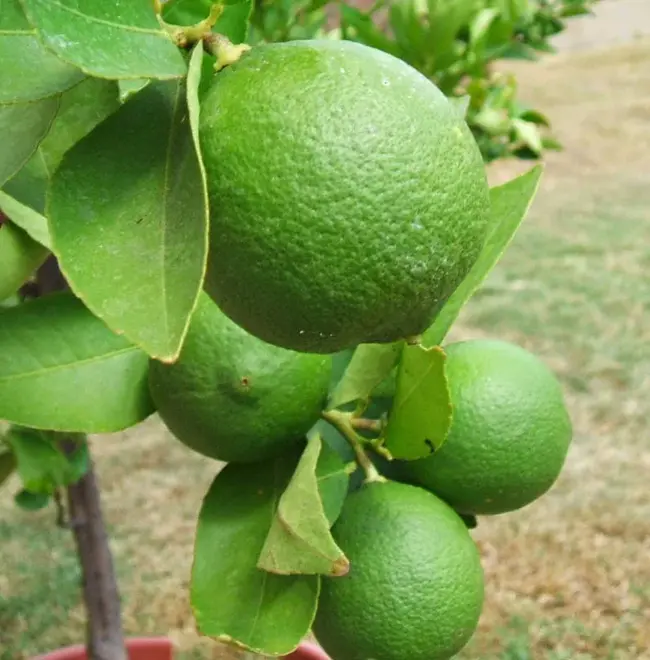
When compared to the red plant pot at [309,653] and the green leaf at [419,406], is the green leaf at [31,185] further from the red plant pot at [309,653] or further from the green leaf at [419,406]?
the red plant pot at [309,653]

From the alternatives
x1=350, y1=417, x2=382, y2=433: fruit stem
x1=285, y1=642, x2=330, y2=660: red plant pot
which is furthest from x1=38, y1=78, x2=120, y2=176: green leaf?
x1=285, y1=642, x2=330, y2=660: red plant pot

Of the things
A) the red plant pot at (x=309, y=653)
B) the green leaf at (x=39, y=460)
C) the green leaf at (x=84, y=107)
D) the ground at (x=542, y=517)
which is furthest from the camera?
the ground at (x=542, y=517)

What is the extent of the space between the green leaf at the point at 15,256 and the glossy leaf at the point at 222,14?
0.52 ft

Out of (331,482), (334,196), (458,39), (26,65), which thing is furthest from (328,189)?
(458,39)

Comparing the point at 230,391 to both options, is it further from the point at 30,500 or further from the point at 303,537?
the point at 30,500

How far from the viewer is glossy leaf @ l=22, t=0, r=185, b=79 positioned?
313 mm

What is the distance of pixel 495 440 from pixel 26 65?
13.8 inches

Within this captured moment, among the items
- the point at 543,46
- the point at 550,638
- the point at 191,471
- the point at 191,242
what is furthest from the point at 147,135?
the point at 191,471

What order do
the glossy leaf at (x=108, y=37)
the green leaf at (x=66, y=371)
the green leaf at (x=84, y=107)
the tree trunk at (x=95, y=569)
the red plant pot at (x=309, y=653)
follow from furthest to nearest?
the red plant pot at (x=309, y=653), the tree trunk at (x=95, y=569), the green leaf at (x=66, y=371), the green leaf at (x=84, y=107), the glossy leaf at (x=108, y=37)

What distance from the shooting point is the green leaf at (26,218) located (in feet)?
1.73

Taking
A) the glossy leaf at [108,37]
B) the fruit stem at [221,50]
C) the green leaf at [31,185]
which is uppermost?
the glossy leaf at [108,37]

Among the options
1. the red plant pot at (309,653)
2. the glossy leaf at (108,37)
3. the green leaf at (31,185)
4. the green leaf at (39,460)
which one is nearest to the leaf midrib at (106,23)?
the glossy leaf at (108,37)

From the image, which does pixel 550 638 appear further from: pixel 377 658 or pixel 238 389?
pixel 238 389

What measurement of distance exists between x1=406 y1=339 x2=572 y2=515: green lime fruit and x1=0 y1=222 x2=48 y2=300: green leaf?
0.26m
